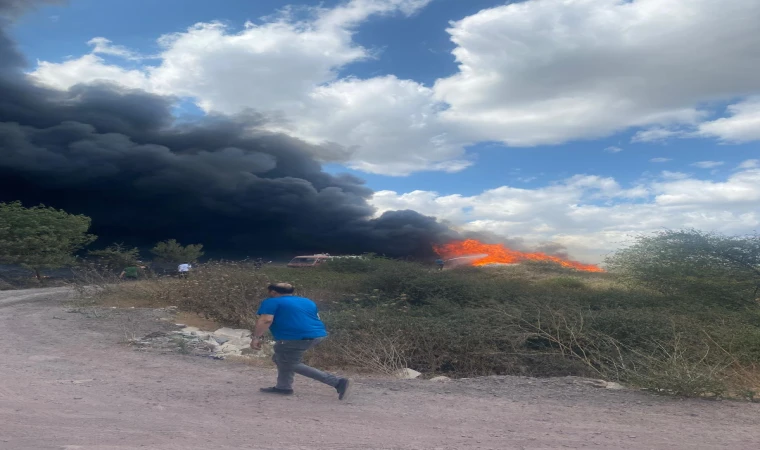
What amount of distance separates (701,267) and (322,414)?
47.7 ft

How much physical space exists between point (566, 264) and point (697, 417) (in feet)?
90.7

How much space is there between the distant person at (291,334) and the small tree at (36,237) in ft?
95.4

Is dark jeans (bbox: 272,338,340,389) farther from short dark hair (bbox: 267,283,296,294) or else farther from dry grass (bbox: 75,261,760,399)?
dry grass (bbox: 75,261,760,399)

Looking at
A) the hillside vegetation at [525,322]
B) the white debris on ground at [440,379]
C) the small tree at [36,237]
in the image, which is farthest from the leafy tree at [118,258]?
the white debris on ground at [440,379]

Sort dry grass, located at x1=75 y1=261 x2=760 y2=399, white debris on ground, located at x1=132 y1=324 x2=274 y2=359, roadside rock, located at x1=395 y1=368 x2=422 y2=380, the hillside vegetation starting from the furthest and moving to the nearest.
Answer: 1. white debris on ground, located at x1=132 y1=324 x2=274 y2=359
2. the hillside vegetation
3. roadside rock, located at x1=395 y1=368 x2=422 y2=380
4. dry grass, located at x1=75 y1=261 x2=760 y2=399

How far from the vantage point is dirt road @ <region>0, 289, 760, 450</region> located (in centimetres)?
531

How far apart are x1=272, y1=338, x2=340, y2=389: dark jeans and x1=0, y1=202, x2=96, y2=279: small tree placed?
95.3 ft

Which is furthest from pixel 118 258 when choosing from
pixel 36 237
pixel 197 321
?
pixel 197 321

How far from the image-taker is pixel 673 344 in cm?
936

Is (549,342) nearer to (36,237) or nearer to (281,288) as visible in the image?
(281,288)

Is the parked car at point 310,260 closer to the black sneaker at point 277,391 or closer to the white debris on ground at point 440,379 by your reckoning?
the white debris on ground at point 440,379

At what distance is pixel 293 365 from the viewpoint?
6.93 meters

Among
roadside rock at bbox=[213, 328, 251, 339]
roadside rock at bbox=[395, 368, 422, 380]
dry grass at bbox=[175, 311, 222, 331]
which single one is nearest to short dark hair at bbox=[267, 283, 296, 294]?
roadside rock at bbox=[395, 368, 422, 380]

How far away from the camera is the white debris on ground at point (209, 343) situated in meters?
10.2
